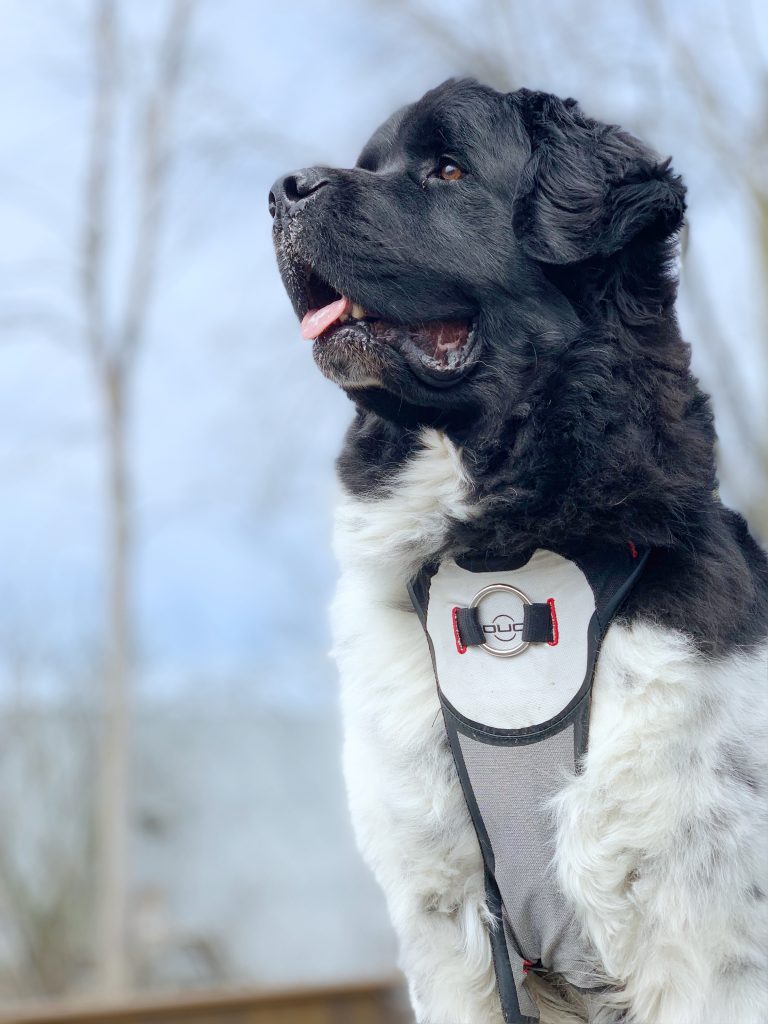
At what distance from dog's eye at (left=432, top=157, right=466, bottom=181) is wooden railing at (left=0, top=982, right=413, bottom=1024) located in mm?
3941

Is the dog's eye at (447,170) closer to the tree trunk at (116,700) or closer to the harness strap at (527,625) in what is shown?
the harness strap at (527,625)

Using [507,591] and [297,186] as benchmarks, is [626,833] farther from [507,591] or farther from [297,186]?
[297,186]

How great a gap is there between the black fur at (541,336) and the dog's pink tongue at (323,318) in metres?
0.04

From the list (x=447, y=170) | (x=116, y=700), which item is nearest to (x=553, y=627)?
(x=447, y=170)

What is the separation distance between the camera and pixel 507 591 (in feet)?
7.84

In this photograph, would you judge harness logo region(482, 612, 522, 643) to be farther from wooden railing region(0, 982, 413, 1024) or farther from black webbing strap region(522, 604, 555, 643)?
wooden railing region(0, 982, 413, 1024)

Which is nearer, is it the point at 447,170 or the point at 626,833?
the point at 626,833

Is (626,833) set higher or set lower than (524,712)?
lower

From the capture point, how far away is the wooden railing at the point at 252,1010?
485cm

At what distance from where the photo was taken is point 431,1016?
2461mm

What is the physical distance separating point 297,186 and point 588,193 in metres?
0.68

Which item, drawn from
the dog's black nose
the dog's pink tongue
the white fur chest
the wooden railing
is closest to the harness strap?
the white fur chest

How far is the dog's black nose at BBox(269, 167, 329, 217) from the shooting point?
8.42 ft

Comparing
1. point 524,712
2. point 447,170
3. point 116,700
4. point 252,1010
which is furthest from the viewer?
point 116,700
